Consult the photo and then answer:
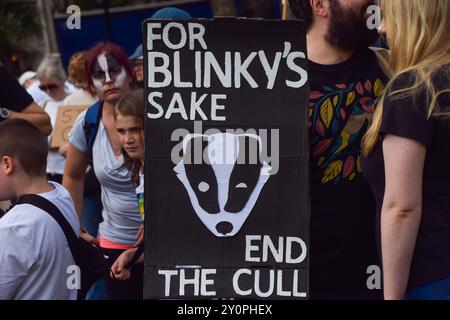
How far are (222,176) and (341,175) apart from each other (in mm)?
541

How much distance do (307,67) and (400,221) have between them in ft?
2.28

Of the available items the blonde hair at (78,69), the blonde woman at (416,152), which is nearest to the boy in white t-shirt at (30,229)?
the blonde woman at (416,152)

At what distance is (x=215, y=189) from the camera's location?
11.6ft

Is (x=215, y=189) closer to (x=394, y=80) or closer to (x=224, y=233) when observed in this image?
(x=224, y=233)

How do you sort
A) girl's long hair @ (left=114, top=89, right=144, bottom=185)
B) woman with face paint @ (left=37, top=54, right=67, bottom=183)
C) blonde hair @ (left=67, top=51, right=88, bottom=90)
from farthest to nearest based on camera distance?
woman with face paint @ (left=37, top=54, right=67, bottom=183) → blonde hair @ (left=67, top=51, right=88, bottom=90) → girl's long hair @ (left=114, top=89, right=144, bottom=185)

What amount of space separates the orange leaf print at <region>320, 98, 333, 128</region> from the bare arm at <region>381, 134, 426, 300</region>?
617 millimetres

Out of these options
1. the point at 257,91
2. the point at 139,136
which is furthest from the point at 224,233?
the point at 139,136

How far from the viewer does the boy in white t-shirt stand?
3744 mm

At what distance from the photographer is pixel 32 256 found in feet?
12.4

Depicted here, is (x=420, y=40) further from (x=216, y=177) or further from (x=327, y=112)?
(x=216, y=177)

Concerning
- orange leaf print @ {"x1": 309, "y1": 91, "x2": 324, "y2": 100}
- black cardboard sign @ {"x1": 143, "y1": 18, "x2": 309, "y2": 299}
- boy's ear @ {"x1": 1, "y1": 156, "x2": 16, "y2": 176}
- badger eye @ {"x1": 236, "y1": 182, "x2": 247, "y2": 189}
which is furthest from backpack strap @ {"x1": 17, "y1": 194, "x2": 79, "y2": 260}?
orange leaf print @ {"x1": 309, "y1": 91, "x2": 324, "y2": 100}

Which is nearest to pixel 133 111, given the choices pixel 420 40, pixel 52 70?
pixel 420 40

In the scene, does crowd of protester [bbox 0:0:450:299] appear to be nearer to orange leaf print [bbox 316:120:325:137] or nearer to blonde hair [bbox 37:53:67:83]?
orange leaf print [bbox 316:120:325:137]
